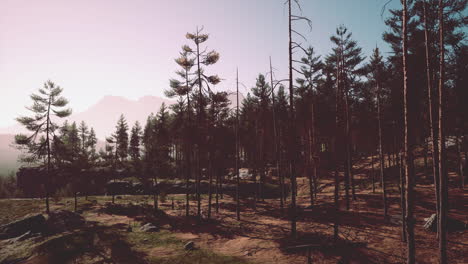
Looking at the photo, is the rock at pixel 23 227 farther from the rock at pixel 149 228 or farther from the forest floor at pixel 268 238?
the rock at pixel 149 228

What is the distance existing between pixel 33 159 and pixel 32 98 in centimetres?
655

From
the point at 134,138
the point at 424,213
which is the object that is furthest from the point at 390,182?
the point at 134,138

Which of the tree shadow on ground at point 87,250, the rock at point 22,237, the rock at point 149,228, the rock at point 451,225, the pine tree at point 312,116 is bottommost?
the rock at point 149,228

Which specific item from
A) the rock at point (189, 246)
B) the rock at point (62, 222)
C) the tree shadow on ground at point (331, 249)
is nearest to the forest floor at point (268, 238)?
the tree shadow on ground at point (331, 249)

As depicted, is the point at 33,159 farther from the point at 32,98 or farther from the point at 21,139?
the point at 32,98

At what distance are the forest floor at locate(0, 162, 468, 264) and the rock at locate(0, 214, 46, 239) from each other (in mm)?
2368

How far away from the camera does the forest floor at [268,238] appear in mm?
11898

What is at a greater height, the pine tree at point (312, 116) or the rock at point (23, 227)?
the pine tree at point (312, 116)

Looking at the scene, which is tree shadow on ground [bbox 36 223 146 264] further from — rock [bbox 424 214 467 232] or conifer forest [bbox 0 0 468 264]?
rock [bbox 424 214 467 232]

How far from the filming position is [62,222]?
748 inches

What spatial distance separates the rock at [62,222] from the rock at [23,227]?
0.56 metres

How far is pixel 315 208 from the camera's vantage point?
2302cm

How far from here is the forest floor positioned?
39.0 feet

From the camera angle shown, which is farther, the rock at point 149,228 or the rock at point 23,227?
the rock at point 149,228
